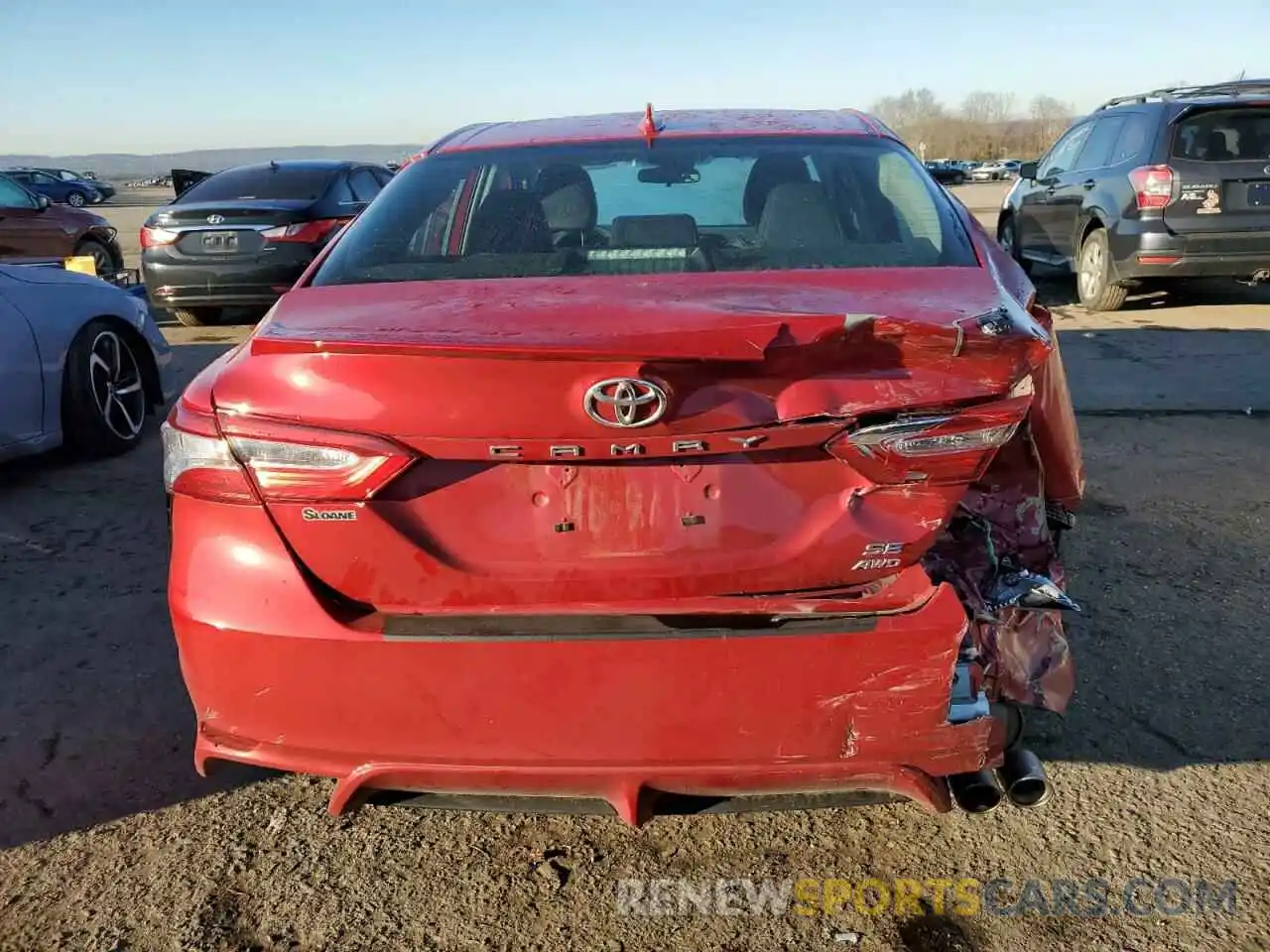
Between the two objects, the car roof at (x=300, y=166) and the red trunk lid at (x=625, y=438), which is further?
the car roof at (x=300, y=166)

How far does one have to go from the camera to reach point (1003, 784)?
2160 mm

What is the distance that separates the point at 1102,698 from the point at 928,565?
1.22m

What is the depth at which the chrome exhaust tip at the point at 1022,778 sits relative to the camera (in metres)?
2.14

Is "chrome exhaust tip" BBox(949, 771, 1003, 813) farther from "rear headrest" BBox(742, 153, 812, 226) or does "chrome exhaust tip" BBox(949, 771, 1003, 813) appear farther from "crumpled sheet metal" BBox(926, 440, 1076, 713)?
"rear headrest" BBox(742, 153, 812, 226)

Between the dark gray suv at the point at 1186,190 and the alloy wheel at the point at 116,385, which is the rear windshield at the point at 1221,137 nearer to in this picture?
the dark gray suv at the point at 1186,190

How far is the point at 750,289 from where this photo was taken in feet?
7.36

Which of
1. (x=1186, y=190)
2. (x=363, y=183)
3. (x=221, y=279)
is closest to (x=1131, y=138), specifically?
(x=1186, y=190)

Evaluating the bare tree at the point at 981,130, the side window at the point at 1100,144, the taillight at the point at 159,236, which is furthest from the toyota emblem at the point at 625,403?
the bare tree at the point at 981,130

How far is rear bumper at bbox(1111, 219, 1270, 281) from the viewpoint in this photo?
8469 mm

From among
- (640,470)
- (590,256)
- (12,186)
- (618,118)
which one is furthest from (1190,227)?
(12,186)

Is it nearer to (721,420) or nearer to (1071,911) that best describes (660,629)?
(721,420)

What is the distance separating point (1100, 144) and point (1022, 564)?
854cm

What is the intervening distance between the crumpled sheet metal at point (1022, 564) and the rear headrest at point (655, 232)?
36.9 inches

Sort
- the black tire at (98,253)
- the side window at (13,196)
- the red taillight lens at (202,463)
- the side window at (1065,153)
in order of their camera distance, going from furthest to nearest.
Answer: the black tire at (98,253) < the side window at (13,196) < the side window at (1065,153) < the red taillight lens at (202,463)
